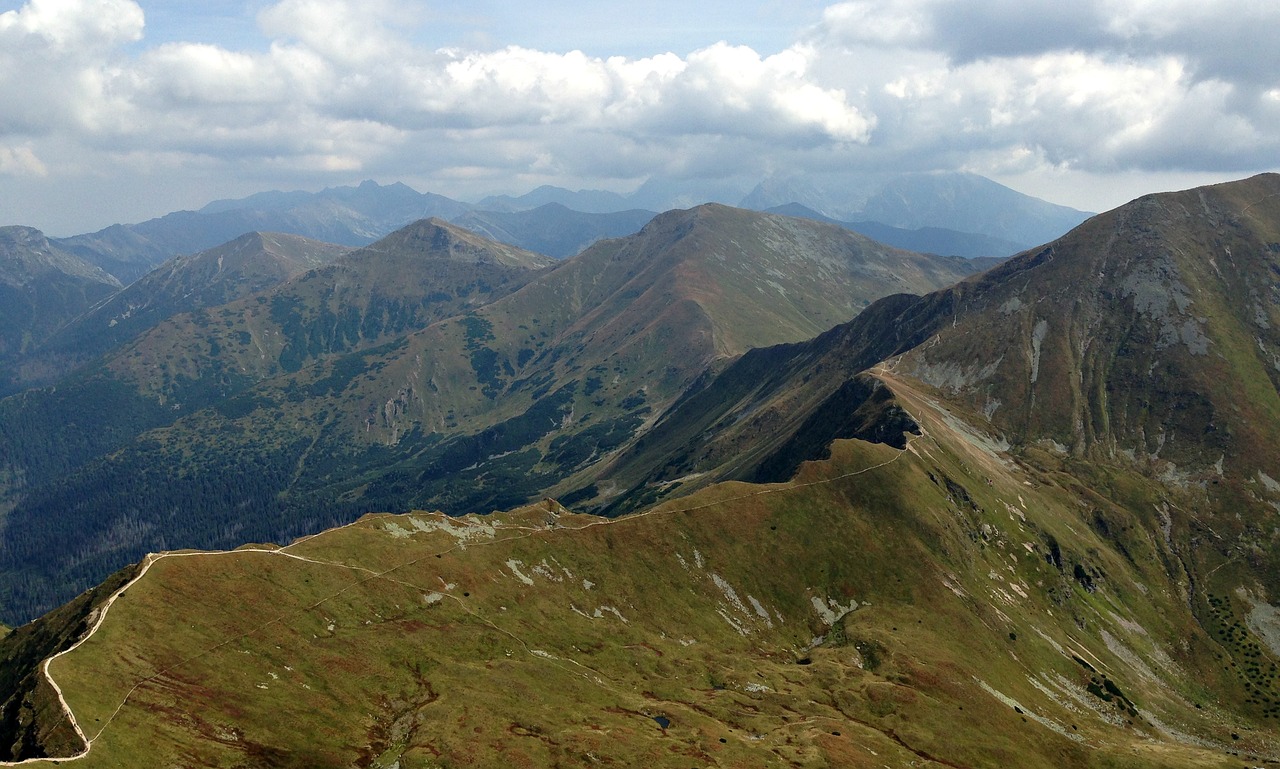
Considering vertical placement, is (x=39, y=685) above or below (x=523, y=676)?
above

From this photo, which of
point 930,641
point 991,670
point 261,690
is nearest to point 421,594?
point 261,690

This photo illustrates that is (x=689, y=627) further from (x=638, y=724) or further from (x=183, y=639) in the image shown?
(x=183, y=639)

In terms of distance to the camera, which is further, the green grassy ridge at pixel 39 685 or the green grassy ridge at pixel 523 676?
the green grassy ridge at pixel 523 676

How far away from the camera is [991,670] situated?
184375 mm

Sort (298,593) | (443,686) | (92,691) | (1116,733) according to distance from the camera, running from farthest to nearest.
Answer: (1116,733)
(298,593)
(443,686)
(92,691)

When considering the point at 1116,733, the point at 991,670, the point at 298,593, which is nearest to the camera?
the point at 298,593

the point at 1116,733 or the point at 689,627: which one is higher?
the point at 689,627

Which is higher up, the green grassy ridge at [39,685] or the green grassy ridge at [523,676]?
the green grassy ridge at [39,685]

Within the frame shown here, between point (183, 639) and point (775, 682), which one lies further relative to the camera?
point (775, 682)

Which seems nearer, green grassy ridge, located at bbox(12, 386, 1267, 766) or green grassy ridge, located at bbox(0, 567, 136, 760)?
green grassy ridge, located at bbox(0, 567, 136, 760)

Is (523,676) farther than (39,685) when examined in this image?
Yes

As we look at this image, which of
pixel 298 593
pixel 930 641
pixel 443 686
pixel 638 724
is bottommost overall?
pixel 930 641

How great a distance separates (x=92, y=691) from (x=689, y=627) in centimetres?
12345

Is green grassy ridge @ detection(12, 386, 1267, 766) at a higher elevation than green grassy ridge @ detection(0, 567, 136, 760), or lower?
lower
